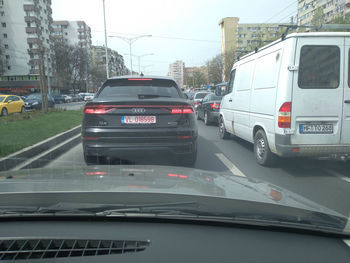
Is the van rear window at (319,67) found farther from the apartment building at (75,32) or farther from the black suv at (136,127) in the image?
the apartment building at (75,32)

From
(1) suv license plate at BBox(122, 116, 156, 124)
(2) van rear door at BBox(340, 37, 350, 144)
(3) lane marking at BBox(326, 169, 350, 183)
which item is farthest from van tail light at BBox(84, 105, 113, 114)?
(3) lane marking at BBox(326, 169, 350, 183)

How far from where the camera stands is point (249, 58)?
6.68m

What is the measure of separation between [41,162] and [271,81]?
4.93 metres

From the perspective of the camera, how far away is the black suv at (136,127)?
4.21m

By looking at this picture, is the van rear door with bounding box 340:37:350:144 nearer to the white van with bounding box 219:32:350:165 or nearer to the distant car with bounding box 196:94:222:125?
the white van with bounding box 219:32:350:165

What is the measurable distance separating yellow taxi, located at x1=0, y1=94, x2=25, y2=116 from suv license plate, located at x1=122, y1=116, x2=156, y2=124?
16939 millimetres

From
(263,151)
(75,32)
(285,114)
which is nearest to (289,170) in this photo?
(263,151)

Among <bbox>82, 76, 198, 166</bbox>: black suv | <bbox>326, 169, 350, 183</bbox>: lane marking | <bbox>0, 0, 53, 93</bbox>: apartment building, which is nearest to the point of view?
<bbox>82, 76, 198, 166</bbox>: black suv

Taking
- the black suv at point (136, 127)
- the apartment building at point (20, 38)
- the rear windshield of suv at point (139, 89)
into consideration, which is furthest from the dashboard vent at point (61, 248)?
the apartment building at point (20, 38)

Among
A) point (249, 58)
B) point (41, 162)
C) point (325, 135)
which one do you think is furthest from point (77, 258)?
point (249, 58)

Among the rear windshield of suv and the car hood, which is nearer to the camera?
the car hood

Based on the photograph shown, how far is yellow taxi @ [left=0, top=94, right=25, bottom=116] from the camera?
1783cm

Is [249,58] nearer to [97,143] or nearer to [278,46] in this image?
[278,46]

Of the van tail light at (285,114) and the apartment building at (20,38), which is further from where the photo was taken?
the apartment building at (20,38)
